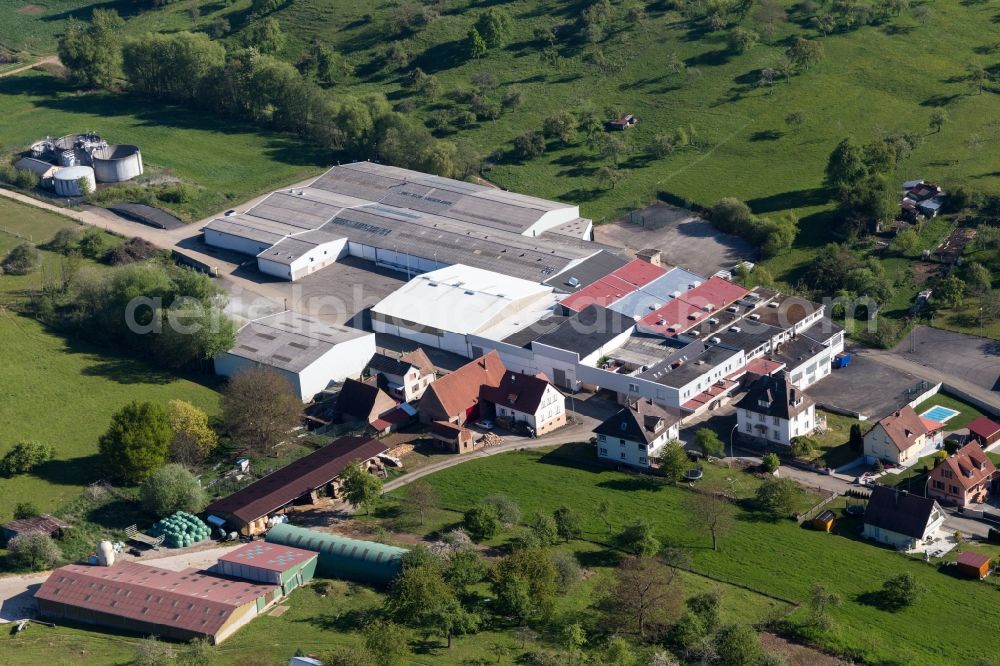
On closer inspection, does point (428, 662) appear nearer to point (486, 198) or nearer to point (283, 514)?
point (283, 514)

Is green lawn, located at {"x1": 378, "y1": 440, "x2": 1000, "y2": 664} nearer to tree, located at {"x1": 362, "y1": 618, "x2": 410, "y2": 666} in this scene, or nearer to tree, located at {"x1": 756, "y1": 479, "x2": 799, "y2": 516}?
tree, located at {"x1": 756, "y1": 479, "x2": 799, "y2": 516}

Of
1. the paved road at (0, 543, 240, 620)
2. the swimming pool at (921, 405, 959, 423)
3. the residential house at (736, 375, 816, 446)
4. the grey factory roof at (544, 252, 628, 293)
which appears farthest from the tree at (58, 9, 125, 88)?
the swimming pool at (921, 405, 959, 423)

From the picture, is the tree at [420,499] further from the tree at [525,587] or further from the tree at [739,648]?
the tree at [739,648]

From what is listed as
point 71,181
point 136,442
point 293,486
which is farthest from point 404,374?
point 71,181

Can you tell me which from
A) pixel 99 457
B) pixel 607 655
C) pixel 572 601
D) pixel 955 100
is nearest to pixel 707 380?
pixel 572 601

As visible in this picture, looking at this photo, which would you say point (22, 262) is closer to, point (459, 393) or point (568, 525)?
point (459, 393)

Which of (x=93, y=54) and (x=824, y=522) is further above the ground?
(x=93, y=54)

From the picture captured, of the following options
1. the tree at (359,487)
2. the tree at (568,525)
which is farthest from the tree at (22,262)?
the tree at (568,525)
